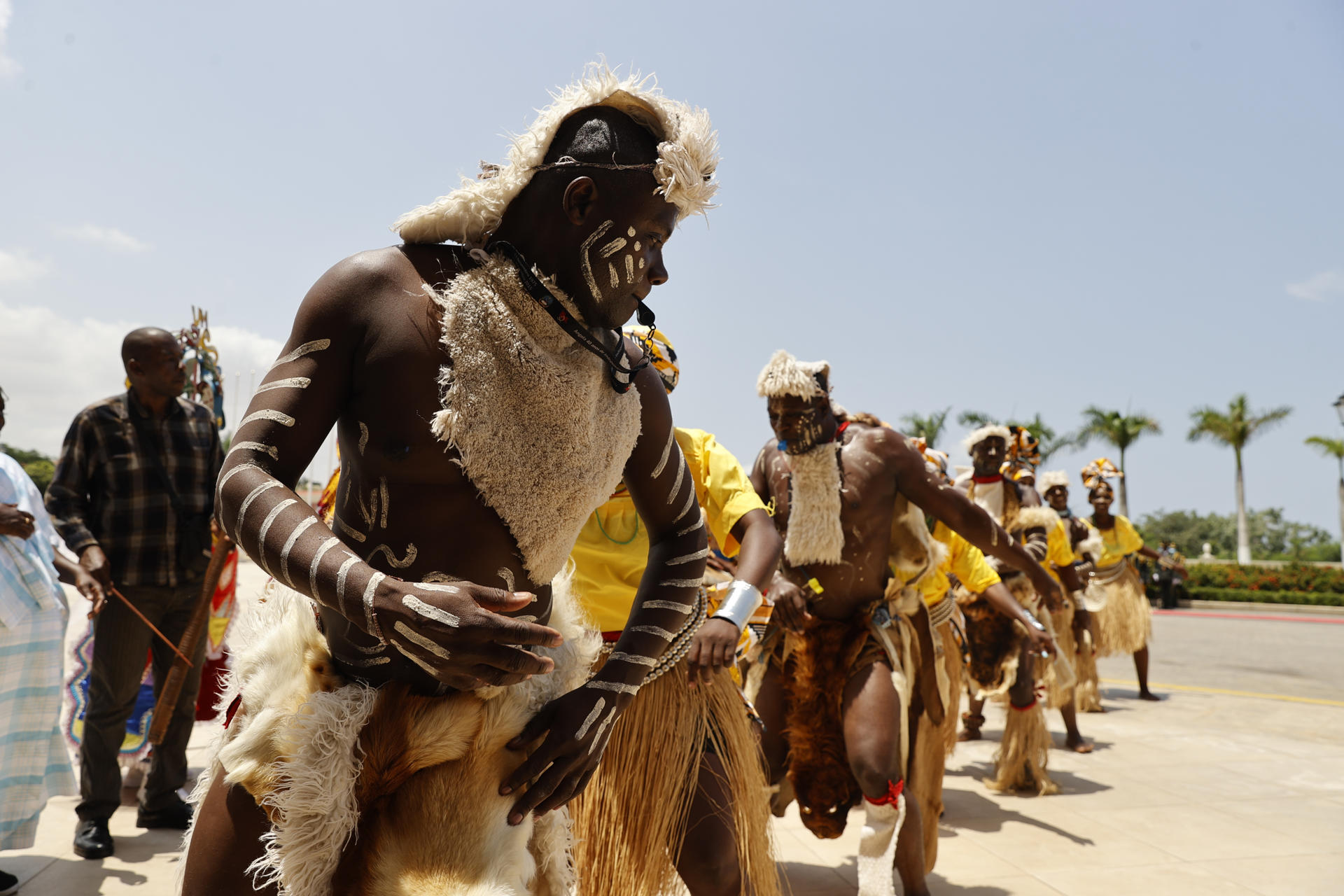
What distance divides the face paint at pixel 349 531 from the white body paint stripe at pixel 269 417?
0.24 metres

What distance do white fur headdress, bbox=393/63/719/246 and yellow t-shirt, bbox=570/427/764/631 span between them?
48.5 inches

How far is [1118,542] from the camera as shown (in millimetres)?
9781

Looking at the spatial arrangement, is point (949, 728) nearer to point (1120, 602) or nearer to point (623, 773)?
point (623, 773)

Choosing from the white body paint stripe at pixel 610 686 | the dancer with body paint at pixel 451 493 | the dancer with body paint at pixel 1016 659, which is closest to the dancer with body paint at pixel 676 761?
the white body paint stripe at pixel 610 686

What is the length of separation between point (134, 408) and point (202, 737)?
10.8ft

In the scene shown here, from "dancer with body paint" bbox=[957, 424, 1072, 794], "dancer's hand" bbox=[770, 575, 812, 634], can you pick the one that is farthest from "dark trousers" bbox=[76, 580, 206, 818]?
"dancer with body paint" bbox=[957, 424, 1072, 794]

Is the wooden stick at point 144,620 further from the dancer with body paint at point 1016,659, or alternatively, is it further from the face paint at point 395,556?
the dancer with body paint at point 1016,659

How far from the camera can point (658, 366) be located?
3.35 metres

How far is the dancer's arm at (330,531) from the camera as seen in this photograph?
1178 mm

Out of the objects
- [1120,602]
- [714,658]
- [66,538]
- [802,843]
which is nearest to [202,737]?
[66,538]

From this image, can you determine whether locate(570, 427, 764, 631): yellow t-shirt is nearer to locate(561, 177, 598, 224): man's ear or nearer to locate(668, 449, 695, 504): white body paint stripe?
locate(668, 449, 695, 504): white body paint stripe

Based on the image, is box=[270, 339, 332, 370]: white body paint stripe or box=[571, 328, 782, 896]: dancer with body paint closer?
box=[270, 339, 332, 370]: white body paint stripe

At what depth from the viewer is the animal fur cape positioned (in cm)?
154

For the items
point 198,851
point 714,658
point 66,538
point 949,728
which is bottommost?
point 949,728
